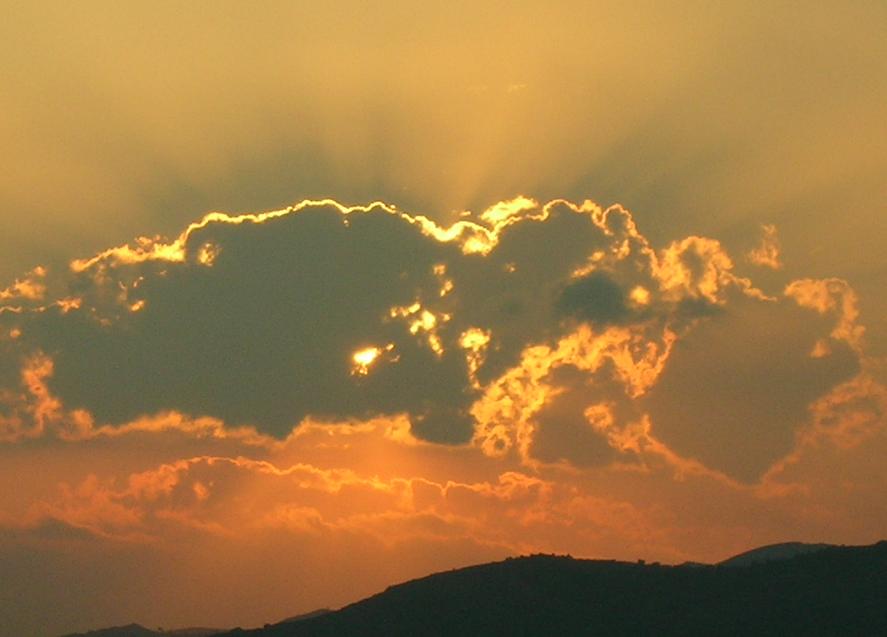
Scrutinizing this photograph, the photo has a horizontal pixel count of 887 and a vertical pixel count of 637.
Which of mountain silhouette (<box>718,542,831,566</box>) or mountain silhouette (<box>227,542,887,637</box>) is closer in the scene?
mountain silhouette (<box>227,542,887,637</box>)

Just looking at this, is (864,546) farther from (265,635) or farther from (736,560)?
(736,560)

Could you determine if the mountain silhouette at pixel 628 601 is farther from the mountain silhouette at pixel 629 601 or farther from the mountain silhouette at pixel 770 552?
the mountain silhouette at pixel 770 552

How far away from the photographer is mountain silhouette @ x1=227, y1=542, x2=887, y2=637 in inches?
3447

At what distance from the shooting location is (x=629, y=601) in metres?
95.2

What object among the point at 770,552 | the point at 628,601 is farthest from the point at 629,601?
the point at 770,552

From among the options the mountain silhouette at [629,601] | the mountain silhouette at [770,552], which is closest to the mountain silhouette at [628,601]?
the mountain silhouette at [629,601]

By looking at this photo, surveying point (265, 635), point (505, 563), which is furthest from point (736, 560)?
point (265, 635)

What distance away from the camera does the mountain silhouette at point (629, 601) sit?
87562 mm

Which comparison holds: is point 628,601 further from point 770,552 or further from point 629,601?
point 770,552

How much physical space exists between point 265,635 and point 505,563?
19.0 metres

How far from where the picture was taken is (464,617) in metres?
97.4

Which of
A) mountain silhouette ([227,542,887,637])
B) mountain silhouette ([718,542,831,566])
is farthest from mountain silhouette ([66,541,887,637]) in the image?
mountain silhouette ([718,542,831,566])

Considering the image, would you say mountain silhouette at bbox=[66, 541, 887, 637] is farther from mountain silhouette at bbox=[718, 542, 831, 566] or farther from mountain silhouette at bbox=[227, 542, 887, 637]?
mountain silhouette at bbox=[718, 542, 831, 566]

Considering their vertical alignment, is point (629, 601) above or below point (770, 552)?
below
